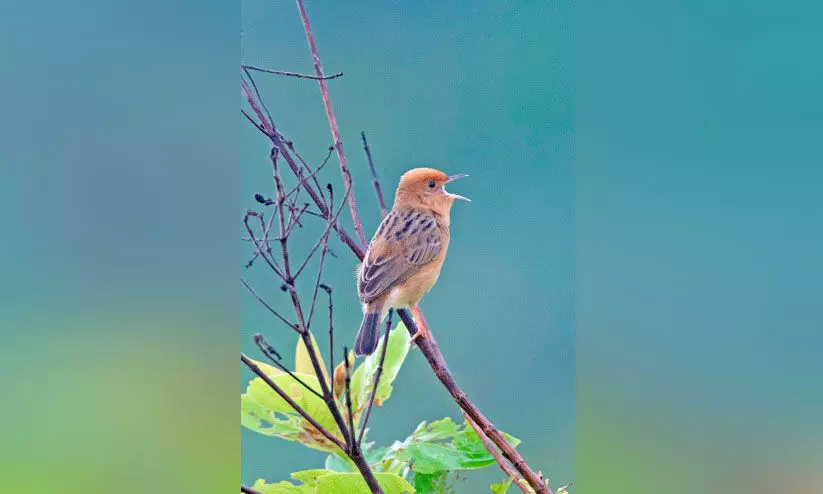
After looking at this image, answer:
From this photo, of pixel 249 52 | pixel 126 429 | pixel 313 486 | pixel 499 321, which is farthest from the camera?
pixel 499 321

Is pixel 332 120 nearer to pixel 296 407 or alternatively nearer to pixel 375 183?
pixel 375 183

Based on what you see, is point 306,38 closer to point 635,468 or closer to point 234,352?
point 234,352

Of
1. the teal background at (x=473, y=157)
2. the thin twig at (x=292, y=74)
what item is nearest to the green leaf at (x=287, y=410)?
the teal background at (x=473, y=157)

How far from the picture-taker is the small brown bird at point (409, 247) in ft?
4.23

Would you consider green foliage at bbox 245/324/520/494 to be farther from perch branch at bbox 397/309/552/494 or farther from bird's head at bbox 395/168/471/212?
bird's head at bbox 395/168/471/212

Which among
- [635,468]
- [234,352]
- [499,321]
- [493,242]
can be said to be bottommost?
[635,468]

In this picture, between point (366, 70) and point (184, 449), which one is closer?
point (184, 449)

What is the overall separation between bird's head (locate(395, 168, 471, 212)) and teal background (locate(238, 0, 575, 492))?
0.02 metres

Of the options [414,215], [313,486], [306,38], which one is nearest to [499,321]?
[414,215]

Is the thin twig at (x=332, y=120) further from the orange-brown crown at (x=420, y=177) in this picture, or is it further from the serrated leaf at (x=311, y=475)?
the serrated leaf at (x=311, y=475)

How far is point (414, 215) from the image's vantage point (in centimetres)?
138

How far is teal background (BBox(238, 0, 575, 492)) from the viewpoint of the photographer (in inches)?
49.0

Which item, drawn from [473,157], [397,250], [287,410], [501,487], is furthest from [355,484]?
[473,157]

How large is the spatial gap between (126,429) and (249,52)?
0.59 metres
